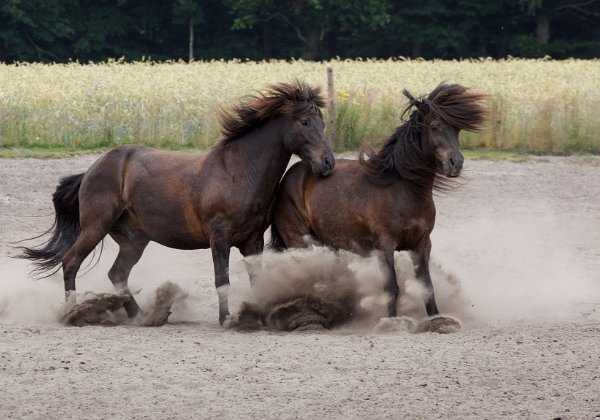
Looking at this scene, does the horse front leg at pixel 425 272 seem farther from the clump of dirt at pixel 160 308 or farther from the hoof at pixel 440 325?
the clump of dirt at pixel 160 308

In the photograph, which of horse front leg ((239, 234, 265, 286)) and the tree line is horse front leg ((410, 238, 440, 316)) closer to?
horse front leg ((239, 234, 265, 286))

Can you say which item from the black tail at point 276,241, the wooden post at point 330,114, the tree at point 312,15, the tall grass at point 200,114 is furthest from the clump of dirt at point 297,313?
the tree at point 312,15

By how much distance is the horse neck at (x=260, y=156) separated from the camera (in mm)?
8719

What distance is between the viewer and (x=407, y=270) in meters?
8.94

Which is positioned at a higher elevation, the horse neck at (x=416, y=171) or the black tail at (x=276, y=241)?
the horse neck at (x=416, y=171)

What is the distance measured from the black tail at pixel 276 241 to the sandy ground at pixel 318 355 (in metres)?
0.57

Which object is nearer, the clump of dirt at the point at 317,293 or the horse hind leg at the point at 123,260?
the clump of dirt at the point at 317,293

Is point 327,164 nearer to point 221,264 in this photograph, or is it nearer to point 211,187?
point 211,187

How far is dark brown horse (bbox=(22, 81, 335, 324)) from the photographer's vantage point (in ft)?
28.3

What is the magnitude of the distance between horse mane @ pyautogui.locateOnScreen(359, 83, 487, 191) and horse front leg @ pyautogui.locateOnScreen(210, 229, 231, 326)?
1.25m

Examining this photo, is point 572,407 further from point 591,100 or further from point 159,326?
point 591,100

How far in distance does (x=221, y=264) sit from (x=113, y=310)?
978 millimetres

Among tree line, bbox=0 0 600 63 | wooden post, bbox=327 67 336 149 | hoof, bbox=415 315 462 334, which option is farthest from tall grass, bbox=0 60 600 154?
tree line, bbox=0 0 600 63

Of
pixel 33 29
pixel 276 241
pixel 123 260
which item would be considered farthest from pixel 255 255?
pixel 33 29
